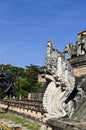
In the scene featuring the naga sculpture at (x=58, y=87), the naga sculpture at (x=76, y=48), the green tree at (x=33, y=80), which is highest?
the green tree at (x=33, y=80)

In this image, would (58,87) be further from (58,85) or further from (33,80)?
(33,80)

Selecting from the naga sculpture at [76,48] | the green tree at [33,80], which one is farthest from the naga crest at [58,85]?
the green tree at [33,80]

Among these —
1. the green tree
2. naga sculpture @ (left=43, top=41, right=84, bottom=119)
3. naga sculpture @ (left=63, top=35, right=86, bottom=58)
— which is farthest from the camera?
the green tree

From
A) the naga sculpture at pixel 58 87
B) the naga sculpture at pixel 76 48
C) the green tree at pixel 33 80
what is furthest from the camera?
the green tree at pixel 33 80

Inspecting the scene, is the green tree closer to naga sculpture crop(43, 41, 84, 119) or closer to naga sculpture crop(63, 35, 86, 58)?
naga sculpture crop(63, 35, 86, 58)

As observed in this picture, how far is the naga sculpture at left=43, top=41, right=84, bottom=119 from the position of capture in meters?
5.79

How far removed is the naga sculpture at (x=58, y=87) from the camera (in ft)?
19.0

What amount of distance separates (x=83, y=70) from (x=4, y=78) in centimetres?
2728

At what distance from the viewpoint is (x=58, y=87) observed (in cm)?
592

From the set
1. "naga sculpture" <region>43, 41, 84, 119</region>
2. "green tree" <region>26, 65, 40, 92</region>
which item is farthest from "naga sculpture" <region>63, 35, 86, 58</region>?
"green tree" <region>26, 65, 40, 92</region>

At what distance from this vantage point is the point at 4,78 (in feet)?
Answer: 111

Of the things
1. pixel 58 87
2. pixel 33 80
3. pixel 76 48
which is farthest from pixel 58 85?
pixel 33 80

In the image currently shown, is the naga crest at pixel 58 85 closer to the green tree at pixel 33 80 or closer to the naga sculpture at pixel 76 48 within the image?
the naga sculpture at pixel 76 48

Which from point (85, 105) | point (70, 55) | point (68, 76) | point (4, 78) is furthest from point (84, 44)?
point (4, 78)
